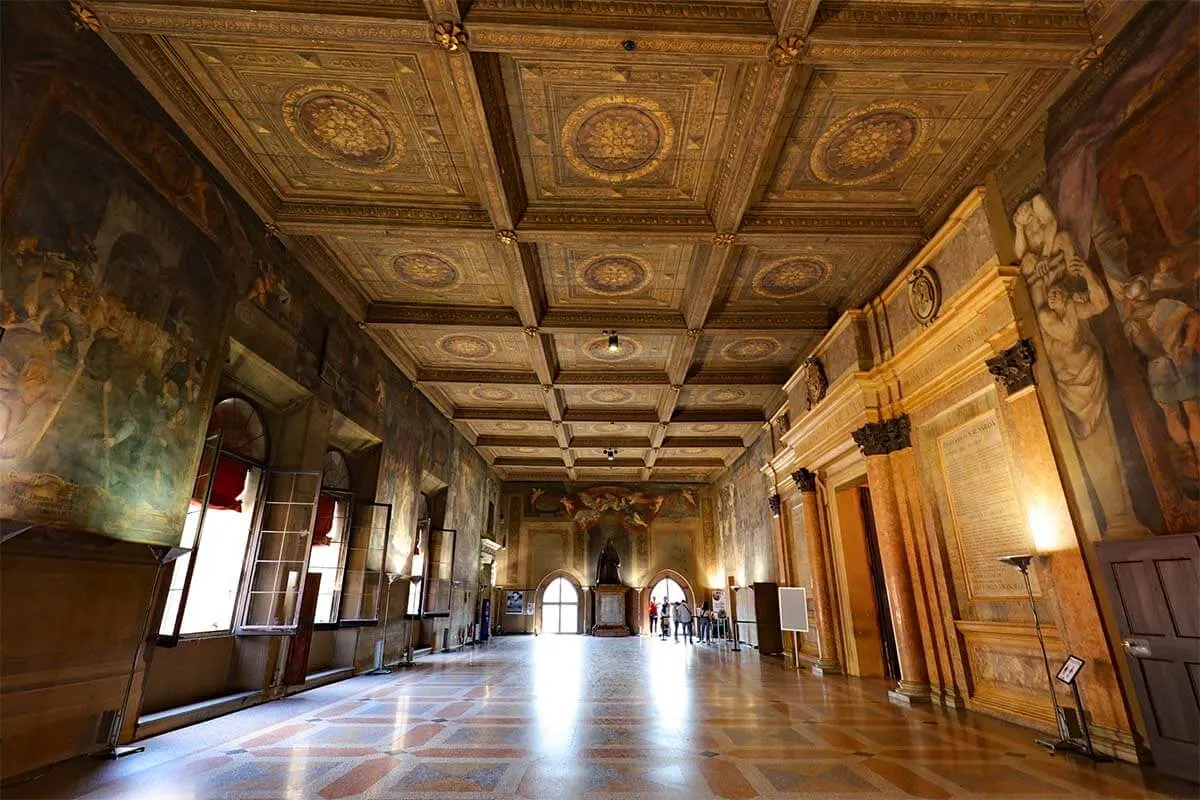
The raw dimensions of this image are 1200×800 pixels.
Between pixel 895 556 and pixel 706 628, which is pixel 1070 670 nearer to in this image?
pixel 895 556

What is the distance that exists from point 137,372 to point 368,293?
4708 mm

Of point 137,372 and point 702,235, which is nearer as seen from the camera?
point 137,372

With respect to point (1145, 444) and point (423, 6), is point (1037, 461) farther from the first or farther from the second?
point (423, 6)

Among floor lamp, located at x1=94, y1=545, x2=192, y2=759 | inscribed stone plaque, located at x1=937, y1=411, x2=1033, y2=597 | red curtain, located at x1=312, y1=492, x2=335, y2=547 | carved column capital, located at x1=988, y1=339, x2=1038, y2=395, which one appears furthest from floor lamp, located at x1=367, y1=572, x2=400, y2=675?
carved column capital, located at x1=988, y1=339, x2=1038, y2=395

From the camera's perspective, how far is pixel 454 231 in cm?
723

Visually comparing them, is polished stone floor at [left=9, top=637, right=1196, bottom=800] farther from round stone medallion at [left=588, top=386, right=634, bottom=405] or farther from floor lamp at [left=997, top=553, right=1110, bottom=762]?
round stone medallion at [left=588, top=386, right=634, bottom=405]

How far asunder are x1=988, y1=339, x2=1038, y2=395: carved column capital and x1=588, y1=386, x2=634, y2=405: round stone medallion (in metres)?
8.49

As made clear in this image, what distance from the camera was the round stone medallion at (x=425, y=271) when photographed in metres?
8.43

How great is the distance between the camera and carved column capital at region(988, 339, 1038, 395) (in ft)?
17.8

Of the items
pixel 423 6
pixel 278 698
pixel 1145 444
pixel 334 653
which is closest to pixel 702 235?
pixel 423 6

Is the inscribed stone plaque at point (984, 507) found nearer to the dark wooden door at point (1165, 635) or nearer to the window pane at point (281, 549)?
the dark wooden door at point (1165, 635)

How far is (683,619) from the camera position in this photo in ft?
73.2

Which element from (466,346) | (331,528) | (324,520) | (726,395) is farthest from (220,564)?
(726,395)

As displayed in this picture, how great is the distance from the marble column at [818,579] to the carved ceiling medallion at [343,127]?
9403 millimetres
